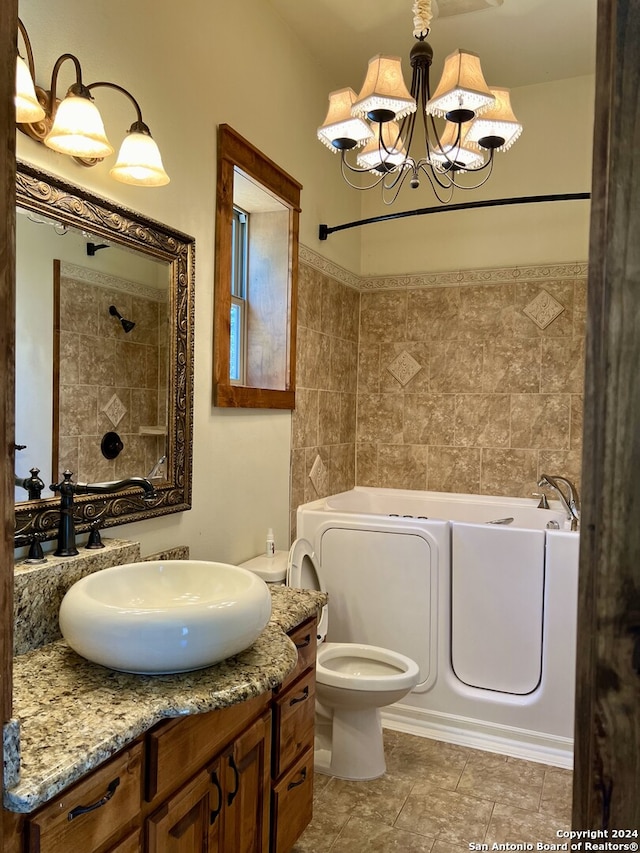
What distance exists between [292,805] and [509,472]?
89.4 inches

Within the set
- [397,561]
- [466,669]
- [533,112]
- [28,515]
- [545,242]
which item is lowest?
[466,669]

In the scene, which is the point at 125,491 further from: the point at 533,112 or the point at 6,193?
the point at 533,112

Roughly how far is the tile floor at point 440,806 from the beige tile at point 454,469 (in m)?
1.48

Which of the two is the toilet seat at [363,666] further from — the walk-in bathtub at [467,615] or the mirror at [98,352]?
the mirror at [98,352]

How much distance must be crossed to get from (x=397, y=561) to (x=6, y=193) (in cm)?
243

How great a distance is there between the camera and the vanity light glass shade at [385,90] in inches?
78.4

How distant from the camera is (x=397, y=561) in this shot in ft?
9.43

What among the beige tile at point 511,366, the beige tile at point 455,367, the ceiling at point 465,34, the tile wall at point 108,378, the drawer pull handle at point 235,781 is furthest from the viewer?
the beige tile at point 455,367

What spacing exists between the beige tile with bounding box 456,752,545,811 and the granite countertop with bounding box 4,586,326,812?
1.35 m

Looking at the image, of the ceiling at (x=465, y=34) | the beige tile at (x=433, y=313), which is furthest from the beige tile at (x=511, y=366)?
the ceiling at (x=465, y=34)

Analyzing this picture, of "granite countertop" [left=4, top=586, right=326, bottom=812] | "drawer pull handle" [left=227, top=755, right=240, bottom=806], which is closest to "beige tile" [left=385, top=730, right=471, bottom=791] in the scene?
"drawer pull handle" [left=227, top=755, right=240, bottom=806]

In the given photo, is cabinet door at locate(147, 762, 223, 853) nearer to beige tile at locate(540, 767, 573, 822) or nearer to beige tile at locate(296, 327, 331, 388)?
beige tile at locate(540, 767, 573, 822)

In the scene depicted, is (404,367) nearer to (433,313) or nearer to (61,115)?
(433,313)

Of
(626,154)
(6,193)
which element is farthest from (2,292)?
(626,154)
